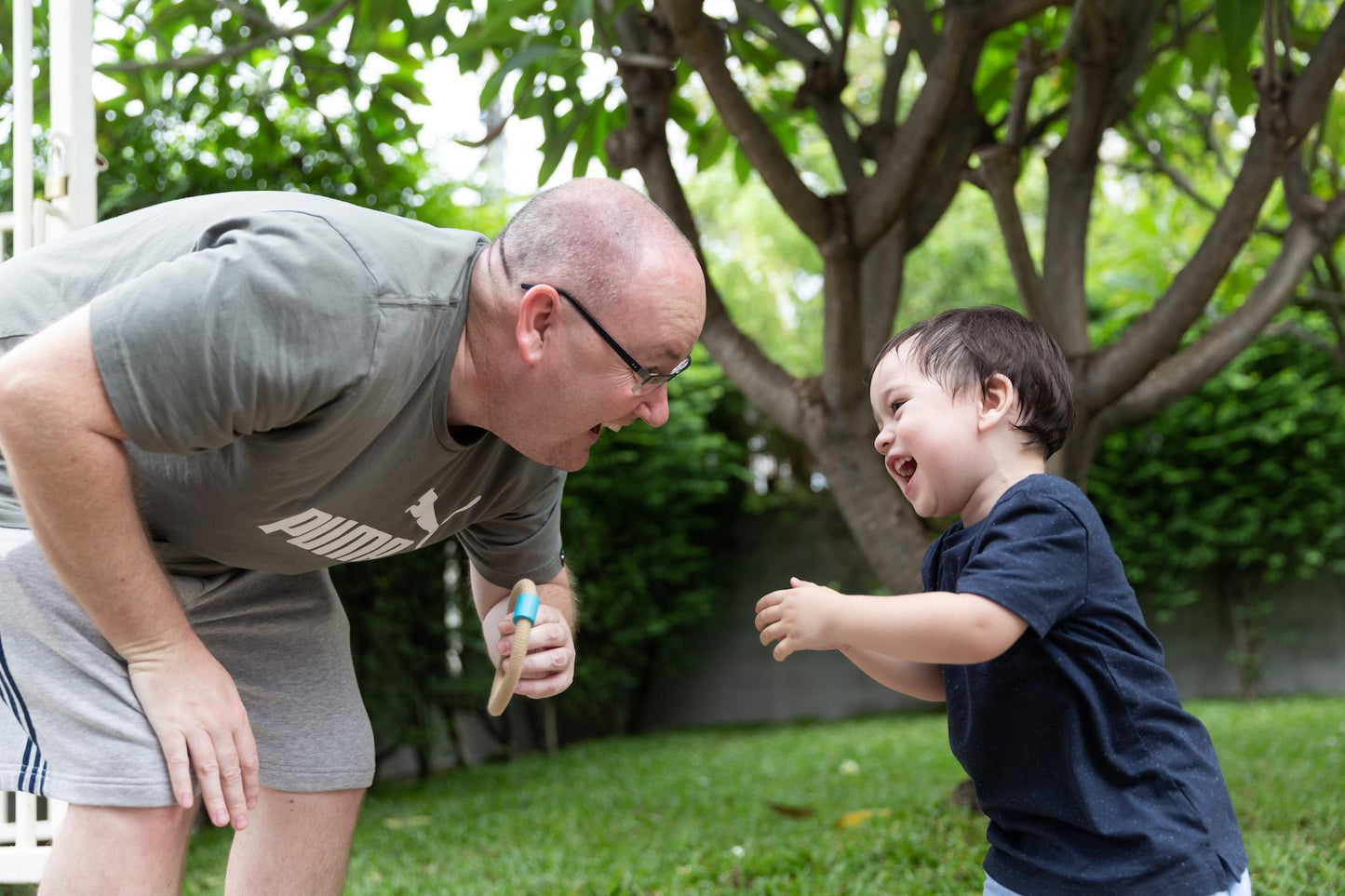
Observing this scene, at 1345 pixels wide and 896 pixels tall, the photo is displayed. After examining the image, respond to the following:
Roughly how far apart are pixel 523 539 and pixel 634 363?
546mm

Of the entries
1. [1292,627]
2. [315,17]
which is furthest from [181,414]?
[1292,627]

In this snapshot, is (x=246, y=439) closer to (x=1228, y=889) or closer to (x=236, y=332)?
(x=236, y=332)

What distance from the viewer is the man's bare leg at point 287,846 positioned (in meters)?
1.98

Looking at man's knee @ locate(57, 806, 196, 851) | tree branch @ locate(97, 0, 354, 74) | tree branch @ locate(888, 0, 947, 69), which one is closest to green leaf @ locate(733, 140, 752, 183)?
tree branch @ locate(888, 0, 947, 69)

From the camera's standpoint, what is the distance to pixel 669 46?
3.42 metres

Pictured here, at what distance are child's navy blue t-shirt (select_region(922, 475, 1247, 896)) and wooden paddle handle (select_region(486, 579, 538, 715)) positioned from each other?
23.9 inches

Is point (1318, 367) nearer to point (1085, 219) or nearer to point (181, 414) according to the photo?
point (1085, 219)

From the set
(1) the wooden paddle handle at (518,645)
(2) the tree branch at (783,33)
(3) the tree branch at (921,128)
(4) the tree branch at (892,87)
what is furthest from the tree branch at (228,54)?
(1) the wooden paddle handle at (518,645)

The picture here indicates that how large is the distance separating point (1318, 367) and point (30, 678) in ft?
28.7

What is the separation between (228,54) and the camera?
3510 millimetres

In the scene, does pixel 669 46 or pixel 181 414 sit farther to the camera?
pixel 669 46

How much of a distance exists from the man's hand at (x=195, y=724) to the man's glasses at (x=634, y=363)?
669 millimetres

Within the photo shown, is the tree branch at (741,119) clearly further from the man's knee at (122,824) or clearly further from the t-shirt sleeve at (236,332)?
the man's knee at (122,824)

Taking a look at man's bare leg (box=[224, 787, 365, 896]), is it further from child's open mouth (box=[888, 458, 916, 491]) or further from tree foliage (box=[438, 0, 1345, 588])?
tree foliage (box=[438, 0, 1345, 588])
